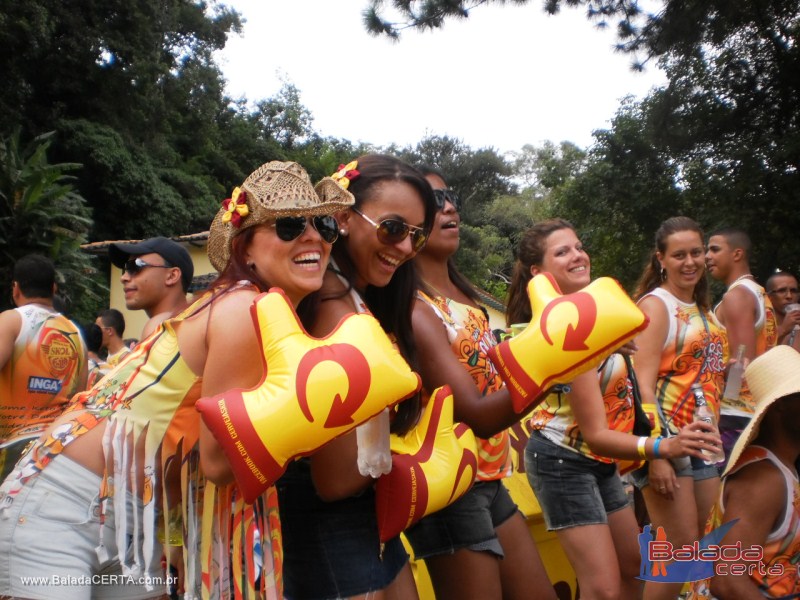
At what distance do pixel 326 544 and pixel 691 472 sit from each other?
2340 millimetres

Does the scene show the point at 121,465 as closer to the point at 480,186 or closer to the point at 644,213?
the point at 644,213

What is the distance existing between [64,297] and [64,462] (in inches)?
385

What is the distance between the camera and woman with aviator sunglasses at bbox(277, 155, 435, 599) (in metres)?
2.03

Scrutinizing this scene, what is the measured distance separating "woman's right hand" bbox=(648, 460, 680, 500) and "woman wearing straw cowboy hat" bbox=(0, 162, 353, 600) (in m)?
2.18

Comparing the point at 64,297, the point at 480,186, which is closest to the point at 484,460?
the point at 64,297

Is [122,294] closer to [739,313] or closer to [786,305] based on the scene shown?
[786,305]

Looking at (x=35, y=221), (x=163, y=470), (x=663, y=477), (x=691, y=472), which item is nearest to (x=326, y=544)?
(x=163, y=470)

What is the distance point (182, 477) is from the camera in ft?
6.79

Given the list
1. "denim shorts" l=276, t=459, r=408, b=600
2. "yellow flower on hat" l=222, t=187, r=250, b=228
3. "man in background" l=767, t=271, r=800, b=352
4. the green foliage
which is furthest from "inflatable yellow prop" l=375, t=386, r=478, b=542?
the green foliage

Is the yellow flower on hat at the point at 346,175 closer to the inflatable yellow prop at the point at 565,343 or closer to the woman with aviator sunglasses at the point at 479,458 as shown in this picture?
the woman with aviator sunglasses at the point at 479,458

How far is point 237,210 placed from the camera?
2062 millimetres

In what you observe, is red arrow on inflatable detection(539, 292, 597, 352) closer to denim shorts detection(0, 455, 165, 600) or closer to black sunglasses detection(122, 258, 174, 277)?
denim shorts detection(0, 455, 165, 600)

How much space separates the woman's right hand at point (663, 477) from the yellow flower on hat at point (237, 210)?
7.84 ft

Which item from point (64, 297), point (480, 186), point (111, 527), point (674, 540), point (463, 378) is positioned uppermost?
point (480, 186)
